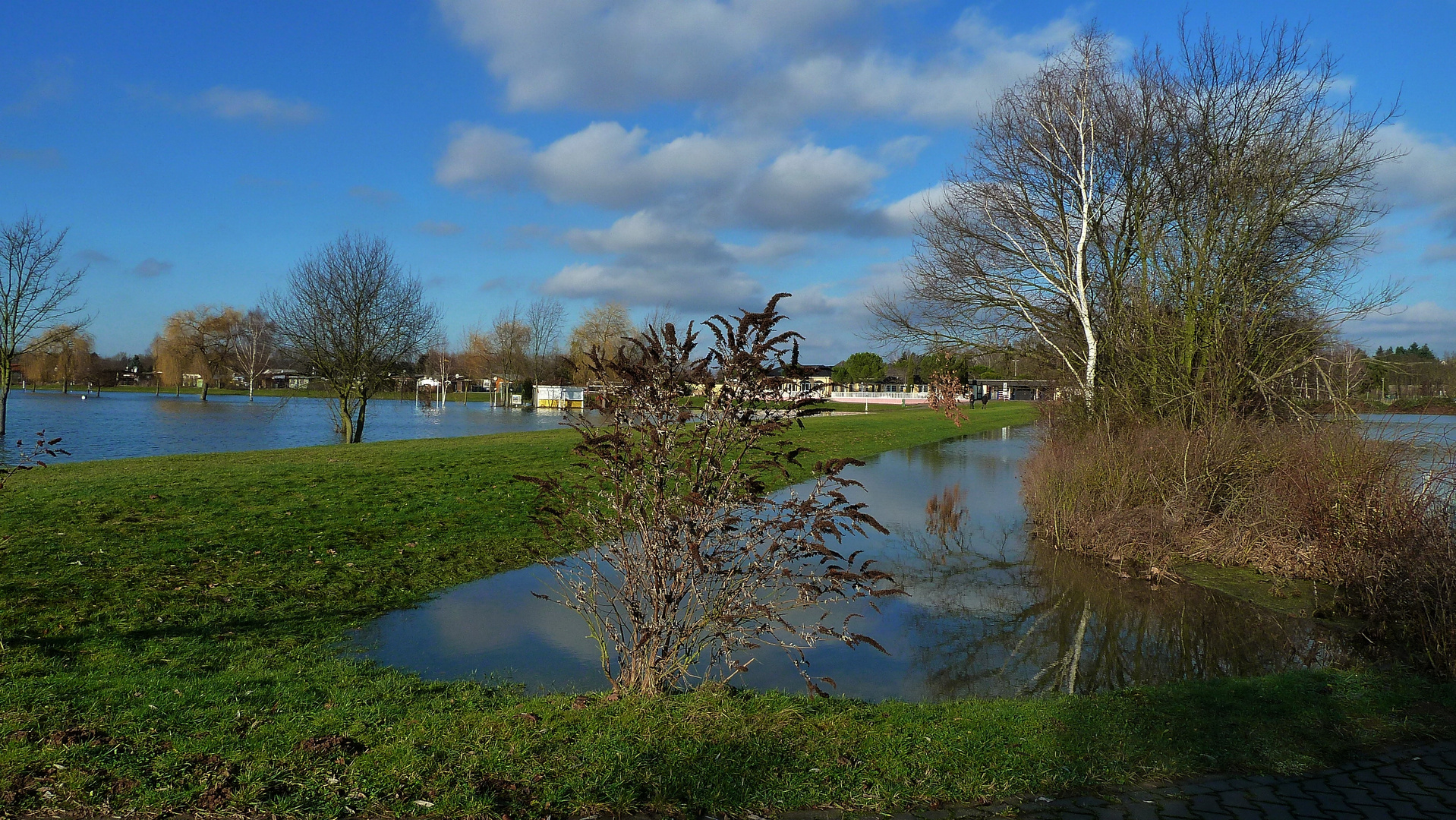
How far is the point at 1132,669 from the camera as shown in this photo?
746 centimetres

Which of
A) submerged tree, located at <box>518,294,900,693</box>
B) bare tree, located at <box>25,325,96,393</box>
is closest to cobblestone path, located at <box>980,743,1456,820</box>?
submerged tree, located at <box>518,294,900,693</box>

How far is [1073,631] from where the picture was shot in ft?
28.5

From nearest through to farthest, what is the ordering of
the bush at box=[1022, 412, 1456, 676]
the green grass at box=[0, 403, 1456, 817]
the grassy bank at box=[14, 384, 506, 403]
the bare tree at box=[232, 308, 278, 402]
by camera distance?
the green grass at box=[0, 403, 1456, 817] → the bush at box=[1022, 412, 1456, 676] → the bare tree at box=[232, 308, 278, 402] → the grassy bank at box=[14, 384, 506, 403]

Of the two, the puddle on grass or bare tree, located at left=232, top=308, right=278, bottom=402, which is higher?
bare tree, located at left=232, top=308, right=278, bottom=402

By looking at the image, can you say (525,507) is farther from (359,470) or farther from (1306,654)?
(1306,654)

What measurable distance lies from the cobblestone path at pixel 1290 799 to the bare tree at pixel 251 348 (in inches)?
2884

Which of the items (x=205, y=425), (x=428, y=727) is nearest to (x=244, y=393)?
(x=205, y=425)

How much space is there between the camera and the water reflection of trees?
23.8ft

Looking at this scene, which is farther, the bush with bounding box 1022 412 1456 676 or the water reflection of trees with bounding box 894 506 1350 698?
the bush with bounding box 1022 412 1456 676

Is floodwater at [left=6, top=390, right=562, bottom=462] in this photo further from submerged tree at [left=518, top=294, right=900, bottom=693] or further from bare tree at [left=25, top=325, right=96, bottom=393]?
submerged tree at [left=518, top=294, right=900, bottom=693]

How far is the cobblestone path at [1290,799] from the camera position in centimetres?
416

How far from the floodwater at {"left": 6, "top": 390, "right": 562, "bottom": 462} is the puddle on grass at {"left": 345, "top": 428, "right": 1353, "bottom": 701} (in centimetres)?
2049

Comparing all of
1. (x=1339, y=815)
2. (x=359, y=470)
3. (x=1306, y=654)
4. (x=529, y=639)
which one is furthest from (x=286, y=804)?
(x=359, y=470)

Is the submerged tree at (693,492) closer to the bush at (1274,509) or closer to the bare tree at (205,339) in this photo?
the bush at (1274,509)
